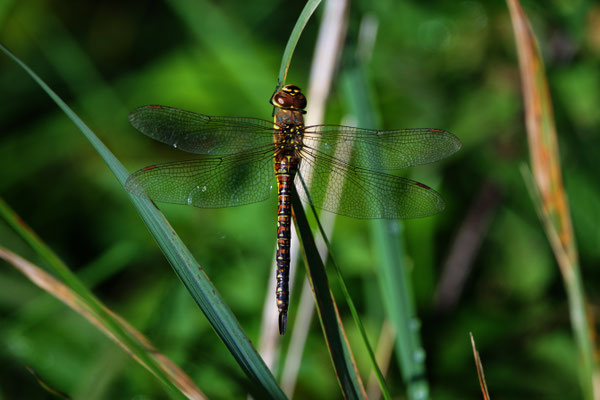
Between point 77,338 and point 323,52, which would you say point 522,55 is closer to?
point 323,52

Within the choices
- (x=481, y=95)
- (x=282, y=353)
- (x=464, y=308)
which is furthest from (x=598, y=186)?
(x=282, y=353)

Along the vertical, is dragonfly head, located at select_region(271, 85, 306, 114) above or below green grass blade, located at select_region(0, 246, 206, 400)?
above

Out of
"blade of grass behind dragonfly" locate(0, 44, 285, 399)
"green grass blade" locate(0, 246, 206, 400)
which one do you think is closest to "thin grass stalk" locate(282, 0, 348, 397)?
"green grass blade" locate(0, 246, 206, 400)

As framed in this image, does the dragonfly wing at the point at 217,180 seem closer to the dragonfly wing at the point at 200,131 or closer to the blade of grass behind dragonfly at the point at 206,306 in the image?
the dragonfly wing at the point at 200,131

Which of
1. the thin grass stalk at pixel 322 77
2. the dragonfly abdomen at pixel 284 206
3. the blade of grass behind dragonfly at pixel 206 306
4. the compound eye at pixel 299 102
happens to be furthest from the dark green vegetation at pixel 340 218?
the blade of grass behind dragonfly at pixel 206 306

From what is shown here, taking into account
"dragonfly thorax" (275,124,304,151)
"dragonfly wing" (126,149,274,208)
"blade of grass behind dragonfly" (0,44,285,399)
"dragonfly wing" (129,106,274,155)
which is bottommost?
"blade of grass behind dragonfly" (0,44,285,399)

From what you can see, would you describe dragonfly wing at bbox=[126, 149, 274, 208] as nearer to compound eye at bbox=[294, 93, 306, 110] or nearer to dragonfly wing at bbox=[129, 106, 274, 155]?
dragonfly wing at bbox=[129, 106, 274, 155]

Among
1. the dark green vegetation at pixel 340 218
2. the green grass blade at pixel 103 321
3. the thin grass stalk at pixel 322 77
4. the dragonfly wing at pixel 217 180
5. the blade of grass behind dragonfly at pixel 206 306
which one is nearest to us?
the blade of grass behind dragonfly at pixel 206 306
